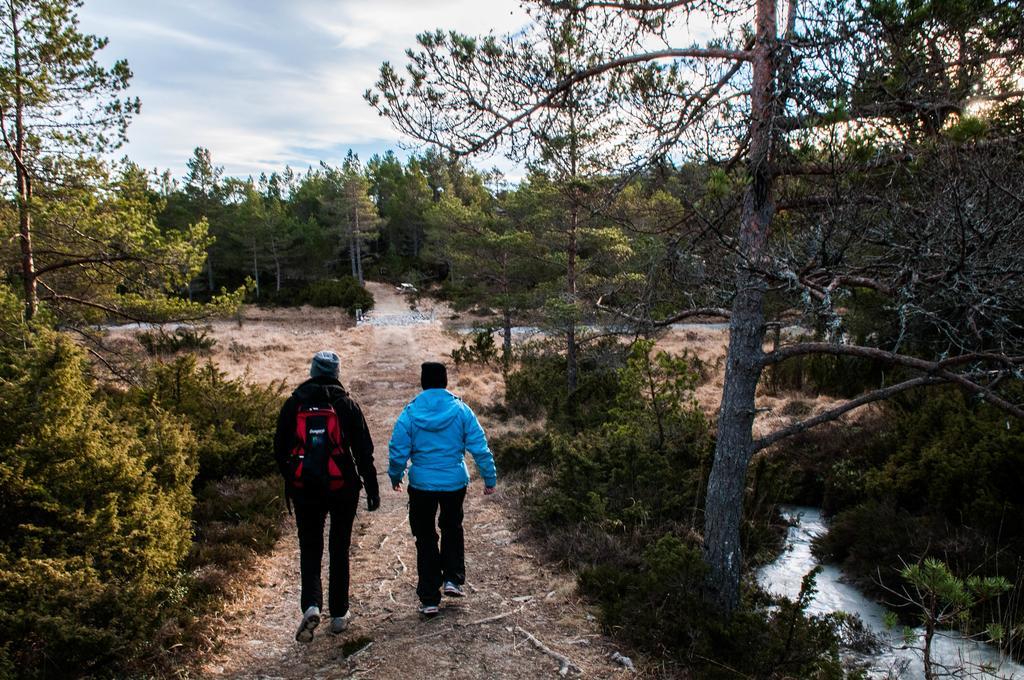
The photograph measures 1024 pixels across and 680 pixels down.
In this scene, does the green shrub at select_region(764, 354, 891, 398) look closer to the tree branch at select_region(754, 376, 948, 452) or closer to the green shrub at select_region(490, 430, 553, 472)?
the green shrub at select_region(490, 430, 553, 472)

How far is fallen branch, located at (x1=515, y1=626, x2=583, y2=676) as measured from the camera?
3.71 meters

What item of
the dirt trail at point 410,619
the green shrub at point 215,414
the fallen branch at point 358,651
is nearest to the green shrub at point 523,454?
the dirt trail at point 410,619

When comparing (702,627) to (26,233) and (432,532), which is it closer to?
(432,532)

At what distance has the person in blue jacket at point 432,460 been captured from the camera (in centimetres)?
410

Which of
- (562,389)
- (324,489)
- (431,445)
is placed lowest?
(562,389)

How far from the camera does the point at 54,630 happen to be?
10.2 feet

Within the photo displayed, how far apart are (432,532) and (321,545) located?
0.76 metres

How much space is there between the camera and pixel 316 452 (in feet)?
12.4

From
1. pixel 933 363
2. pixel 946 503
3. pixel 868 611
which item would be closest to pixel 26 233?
pixel 933 363

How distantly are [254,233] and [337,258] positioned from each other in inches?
387

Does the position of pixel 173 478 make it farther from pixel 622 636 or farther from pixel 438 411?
pixel 622 636

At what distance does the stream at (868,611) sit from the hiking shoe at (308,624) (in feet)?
11.2

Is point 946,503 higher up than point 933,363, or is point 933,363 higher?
point 933,363

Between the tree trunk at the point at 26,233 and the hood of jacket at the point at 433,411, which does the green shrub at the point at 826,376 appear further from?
the tree trunk at the point at 26,233
